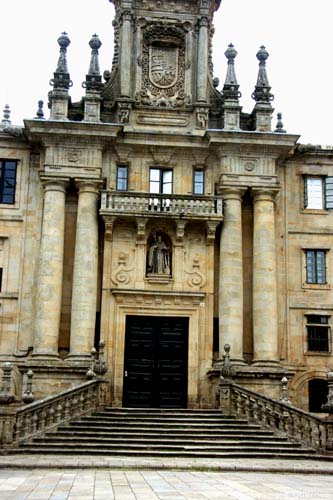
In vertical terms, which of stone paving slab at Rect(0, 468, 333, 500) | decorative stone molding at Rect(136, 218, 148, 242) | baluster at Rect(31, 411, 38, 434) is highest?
decorative stone molding at Rect(136, 218, 148, 242)

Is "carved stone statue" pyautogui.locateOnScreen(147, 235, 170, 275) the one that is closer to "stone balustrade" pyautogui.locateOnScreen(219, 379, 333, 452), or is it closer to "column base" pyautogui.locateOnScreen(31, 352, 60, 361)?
"column base" pyautogui.locateOnScreen(31, 352, 60, 361)

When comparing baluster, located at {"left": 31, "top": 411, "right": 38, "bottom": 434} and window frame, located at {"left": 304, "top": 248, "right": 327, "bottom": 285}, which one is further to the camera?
window frame, located at {"left": 304, "top": 248, "right": 327, "bottom": 285}

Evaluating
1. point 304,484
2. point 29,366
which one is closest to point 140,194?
point 29,366

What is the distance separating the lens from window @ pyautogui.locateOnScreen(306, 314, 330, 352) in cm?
3105

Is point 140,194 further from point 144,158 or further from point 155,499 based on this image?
point 155,499

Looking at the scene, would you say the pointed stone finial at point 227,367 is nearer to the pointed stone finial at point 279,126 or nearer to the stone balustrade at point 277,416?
the stone balustrade at point 277,416

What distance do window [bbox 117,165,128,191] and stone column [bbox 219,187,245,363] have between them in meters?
4.05

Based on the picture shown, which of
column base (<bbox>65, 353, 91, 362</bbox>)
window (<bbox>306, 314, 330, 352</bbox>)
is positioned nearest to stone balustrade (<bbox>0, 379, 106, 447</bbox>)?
column base (<bbox>65, 353, 91, 362</bbox>)

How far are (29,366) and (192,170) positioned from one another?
10.6m

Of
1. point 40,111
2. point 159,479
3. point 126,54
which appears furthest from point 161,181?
point 159,479

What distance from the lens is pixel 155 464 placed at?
778 inches

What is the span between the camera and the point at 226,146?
102 ft

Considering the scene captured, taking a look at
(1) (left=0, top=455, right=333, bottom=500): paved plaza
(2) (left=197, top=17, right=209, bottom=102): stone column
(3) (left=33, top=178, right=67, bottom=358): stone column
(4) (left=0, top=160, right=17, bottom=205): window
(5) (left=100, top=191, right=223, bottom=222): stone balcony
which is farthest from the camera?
(2) (left=197, top=17, right=209, bottom=102): stone column

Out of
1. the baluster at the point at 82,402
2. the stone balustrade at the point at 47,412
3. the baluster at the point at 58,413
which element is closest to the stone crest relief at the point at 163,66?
the stone balustrade at the point at 47,412
